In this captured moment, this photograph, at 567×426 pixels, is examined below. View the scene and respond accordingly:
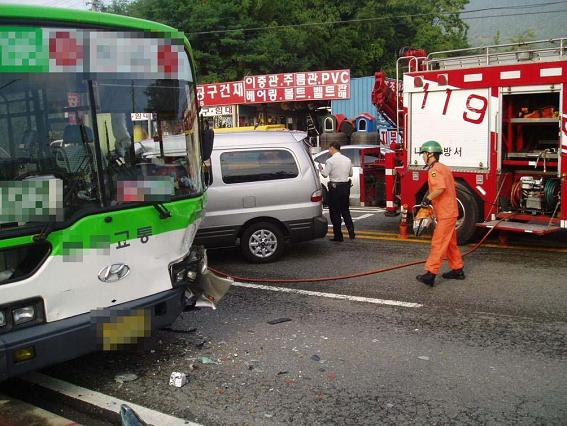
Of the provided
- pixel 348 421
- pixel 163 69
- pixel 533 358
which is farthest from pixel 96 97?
pixel 533 358

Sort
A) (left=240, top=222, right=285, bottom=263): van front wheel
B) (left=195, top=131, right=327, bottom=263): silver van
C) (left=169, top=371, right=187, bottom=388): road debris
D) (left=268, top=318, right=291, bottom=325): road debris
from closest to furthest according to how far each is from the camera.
Result: (left=169, top=371, right=187, bottom=388): road debris, (left=268, top=318, right=291, bottom=325): road debris, (left=195, top=131, right=327, bottom=263): silver van, (left=240, top=222, right=285, bottom=263): van front wheel

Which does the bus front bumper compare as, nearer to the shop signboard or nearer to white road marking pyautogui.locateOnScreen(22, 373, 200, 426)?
white road marking pyautogui.locateOnScreen(22, 373, 200, 426)

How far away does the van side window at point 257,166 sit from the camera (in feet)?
27.7

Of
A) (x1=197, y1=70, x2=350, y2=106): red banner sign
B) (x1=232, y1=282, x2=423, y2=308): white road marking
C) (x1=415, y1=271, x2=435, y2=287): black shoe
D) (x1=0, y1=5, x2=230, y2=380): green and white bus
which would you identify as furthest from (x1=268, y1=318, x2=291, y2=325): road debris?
(x1=197, y1=70, x2=350, y2=106): red banner sign

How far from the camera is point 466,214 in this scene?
9.37 m

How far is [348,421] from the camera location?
408 centimetres

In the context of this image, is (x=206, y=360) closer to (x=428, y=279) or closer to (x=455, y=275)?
(x=428, y=279)

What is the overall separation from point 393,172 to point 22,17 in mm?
7523

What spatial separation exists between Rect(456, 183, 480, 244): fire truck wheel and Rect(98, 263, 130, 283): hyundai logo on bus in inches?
249

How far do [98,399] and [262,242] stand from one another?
443cm

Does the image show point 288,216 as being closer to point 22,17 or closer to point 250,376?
point 250,376

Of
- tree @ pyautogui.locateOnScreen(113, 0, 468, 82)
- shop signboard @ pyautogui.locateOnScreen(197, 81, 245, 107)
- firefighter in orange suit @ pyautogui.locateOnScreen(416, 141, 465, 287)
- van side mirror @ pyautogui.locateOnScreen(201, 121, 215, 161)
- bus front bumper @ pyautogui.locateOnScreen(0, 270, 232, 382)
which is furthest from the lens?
tree @ pyautogui.locateOnScreen(113, 0, 468, 82)

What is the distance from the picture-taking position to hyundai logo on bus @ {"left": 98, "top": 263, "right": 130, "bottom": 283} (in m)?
4.23

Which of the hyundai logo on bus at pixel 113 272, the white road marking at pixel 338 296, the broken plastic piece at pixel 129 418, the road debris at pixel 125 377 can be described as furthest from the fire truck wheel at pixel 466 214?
the broken plastic piece at pixel 129 418
